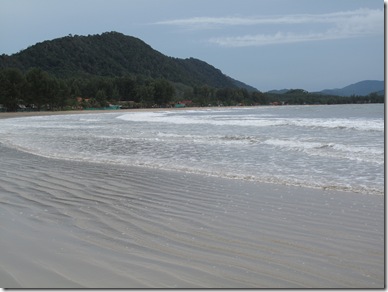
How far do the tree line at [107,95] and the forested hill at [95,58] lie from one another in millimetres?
18203

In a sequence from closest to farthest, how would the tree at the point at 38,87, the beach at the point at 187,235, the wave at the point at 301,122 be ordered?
the beach at the point at 187,235, the wave at the point at 301,122, the tree at the point at 38,87

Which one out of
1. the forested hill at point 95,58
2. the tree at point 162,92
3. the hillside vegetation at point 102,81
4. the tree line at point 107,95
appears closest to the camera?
the tree line at point 107,95

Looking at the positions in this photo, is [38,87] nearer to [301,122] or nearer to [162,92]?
[162,92]

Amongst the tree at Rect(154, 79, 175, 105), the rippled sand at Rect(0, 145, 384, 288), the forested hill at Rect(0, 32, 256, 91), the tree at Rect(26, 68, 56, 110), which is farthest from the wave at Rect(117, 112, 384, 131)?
the forested hill at Rect(0, 32, 256, 91)

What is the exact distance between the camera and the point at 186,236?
14.9 ft

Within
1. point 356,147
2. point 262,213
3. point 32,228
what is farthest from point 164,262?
point 356,147

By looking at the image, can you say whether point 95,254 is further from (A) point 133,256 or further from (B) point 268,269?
(B) point 268,269

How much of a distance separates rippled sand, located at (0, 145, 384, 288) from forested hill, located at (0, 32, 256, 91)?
457 feet

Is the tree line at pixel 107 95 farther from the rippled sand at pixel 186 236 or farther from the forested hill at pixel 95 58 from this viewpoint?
the rippled sand at pixel 186 236

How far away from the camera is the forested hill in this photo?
15288 centimetres

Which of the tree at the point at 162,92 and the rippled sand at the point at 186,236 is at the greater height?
the tree at the point at 162,92

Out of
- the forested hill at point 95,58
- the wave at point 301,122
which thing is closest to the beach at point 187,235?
the wave at point 301,122

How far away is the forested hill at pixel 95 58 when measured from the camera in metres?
153

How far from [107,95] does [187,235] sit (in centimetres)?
10798
